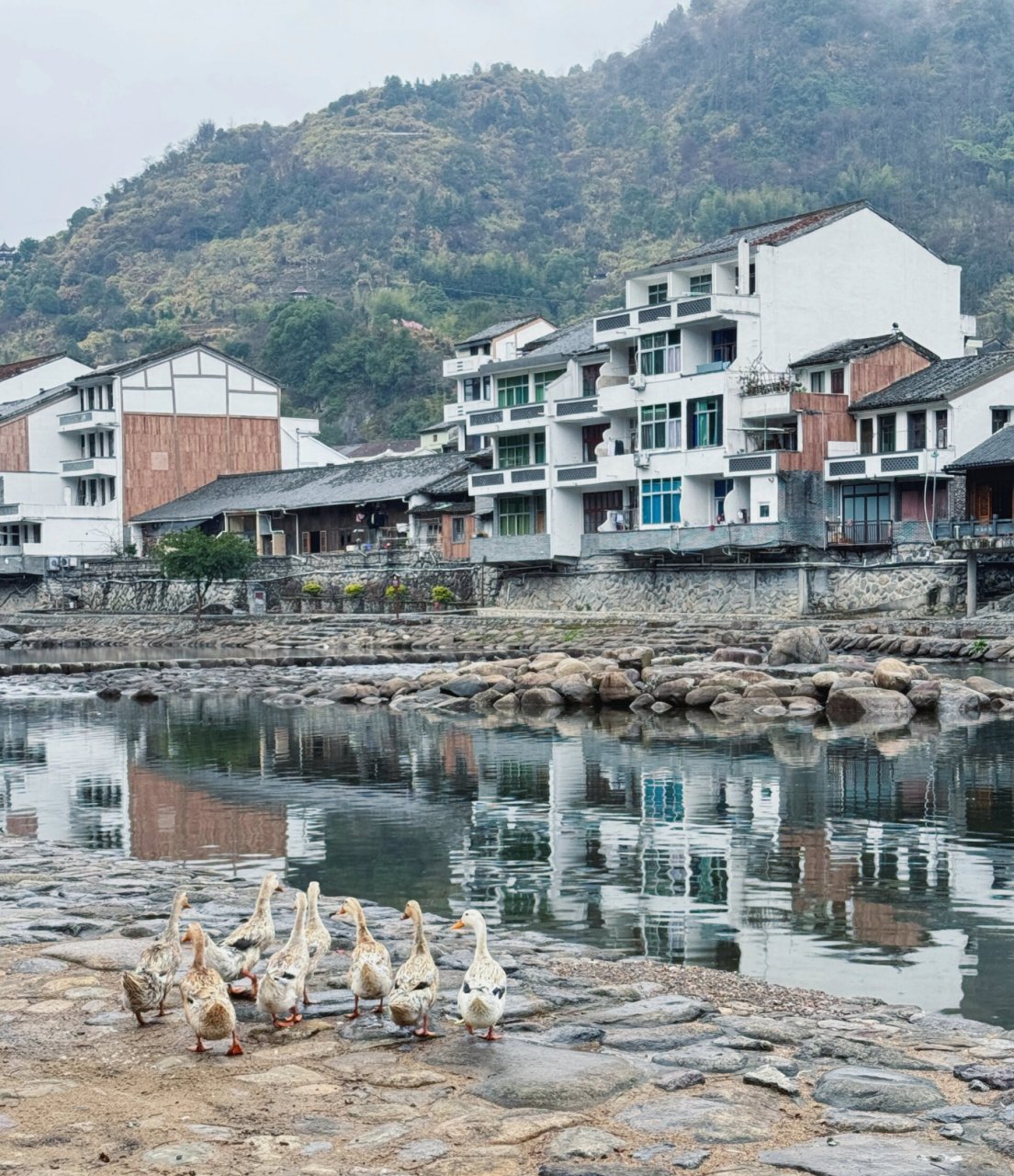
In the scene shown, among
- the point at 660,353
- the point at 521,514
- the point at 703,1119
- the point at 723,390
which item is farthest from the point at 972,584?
the point at 703,1119

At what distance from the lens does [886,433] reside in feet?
185

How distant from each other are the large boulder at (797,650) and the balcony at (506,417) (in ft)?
88.3

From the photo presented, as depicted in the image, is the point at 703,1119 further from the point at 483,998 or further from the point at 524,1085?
the point at 483,998

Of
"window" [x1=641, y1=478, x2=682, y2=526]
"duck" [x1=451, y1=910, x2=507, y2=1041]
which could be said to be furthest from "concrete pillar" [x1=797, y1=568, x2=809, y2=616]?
"duck" [x1=451, y1=910, x2=507, y2=1041]

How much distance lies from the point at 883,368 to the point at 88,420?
48.2 metres

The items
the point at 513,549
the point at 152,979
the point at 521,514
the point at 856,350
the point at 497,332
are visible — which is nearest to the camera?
the point at 152,979

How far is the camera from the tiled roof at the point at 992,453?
50938 mm

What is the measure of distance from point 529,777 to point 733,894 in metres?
9.42

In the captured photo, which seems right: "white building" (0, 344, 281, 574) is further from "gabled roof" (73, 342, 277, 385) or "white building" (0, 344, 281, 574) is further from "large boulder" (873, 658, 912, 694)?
"large boulder" (873, 658, 912, 694)

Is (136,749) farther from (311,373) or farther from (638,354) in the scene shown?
(311,373)

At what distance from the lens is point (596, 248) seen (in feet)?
592

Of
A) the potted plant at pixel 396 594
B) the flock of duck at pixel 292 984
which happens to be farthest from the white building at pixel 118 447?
the flock of duck at pixel 292 984

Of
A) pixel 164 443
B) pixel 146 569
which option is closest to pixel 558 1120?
pixel 146 569

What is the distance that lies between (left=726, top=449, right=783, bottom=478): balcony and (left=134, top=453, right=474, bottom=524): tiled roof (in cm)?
1850
